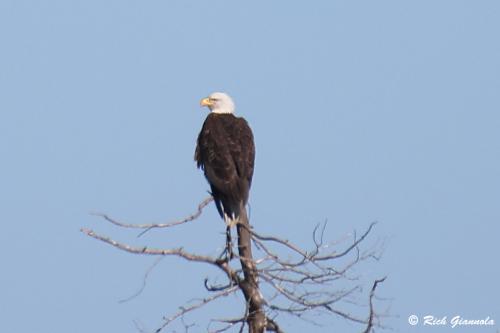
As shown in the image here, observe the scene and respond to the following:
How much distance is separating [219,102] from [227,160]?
1.24 meters

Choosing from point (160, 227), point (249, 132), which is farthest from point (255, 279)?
point (249, 132)

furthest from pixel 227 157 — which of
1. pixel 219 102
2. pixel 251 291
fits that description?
pixel 251 291

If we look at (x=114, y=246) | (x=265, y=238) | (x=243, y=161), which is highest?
(x=243, y=161)

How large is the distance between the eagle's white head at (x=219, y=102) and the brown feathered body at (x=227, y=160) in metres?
0.47

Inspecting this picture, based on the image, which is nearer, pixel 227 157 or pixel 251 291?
pixel 251 291

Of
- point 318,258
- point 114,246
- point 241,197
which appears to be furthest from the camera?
point 241,197

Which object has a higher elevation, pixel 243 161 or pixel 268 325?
pixel 243 161

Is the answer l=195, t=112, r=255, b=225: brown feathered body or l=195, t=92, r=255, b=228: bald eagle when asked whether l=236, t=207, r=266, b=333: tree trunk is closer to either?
l=195, t=92, r=255, b=228: bald eagle

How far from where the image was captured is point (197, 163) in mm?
9773

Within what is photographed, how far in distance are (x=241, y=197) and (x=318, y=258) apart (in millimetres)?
1955

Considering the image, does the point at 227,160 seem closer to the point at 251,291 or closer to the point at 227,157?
the point at 227,157

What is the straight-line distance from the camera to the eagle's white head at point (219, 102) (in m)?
10.6

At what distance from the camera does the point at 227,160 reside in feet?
31.3

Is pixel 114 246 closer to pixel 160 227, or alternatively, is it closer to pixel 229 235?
pixel 160 227
